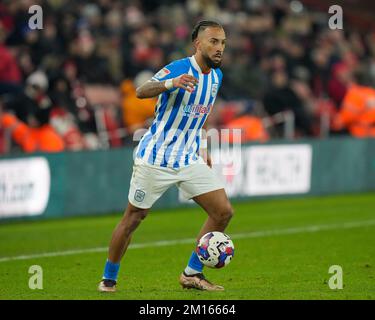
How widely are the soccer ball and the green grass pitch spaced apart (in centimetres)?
30

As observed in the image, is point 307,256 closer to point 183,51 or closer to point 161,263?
point 161,263

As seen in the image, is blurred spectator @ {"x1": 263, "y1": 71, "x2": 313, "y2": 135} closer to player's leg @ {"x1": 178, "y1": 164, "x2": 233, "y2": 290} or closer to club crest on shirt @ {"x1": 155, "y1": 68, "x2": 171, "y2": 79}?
player's leg @ {"x1": 178, "y1": 164, "x2": 233, "y2": 290}

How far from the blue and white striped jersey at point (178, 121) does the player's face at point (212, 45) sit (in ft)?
0.48

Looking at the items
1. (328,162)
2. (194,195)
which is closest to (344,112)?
(328,162)

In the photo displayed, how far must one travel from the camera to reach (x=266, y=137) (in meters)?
21.5

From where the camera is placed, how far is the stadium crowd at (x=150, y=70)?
718 inches

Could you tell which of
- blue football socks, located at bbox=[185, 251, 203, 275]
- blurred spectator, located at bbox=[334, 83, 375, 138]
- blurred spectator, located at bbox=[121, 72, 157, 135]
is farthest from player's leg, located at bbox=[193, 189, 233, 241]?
blurred spectator, located at bbox=[334, 83, 375, 138]

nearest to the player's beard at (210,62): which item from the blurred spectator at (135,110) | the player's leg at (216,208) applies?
the player's leg at (216,208)

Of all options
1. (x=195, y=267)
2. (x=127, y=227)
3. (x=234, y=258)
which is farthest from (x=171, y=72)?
(x=234, y=258)

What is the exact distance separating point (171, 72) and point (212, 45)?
0.46 m

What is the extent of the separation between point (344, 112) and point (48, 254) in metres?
11.3

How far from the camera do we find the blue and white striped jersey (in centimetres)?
939

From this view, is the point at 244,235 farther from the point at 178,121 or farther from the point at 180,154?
the point at 178,121

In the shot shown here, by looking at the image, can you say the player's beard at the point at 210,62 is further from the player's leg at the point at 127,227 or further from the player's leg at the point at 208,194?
the player's leg at the point at 127,227
